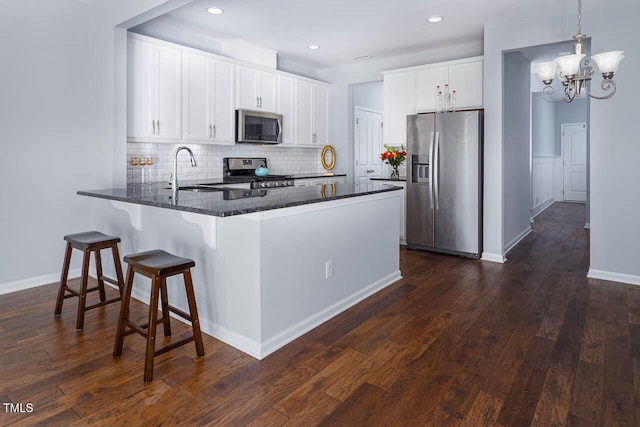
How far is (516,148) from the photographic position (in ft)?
17.5

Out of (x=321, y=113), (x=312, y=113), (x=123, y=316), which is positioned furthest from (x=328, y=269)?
(x=321, y=113)

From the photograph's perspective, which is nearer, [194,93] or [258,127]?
[194,93]

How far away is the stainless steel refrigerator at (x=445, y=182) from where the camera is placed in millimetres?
4641

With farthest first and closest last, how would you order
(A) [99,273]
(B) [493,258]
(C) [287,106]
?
1. (C) [287,106]
2. (B) [493,258]
3. (A) [99,273]

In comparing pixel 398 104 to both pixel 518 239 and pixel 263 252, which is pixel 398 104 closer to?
pixel 518 239

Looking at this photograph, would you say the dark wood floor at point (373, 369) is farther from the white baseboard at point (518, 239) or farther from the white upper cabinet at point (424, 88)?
the white upper cabinet at point (424, 88)

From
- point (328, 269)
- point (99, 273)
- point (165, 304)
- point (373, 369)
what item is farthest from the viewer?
point (99, 273)

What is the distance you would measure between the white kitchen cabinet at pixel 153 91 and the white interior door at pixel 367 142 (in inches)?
130

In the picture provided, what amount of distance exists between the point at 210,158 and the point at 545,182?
741cm

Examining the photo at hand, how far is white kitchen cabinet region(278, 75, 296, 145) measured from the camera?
5656mm

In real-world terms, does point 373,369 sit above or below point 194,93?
below

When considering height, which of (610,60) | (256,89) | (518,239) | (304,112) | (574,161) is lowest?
(518,239)

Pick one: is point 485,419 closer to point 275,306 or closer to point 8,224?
Result: point 275,306

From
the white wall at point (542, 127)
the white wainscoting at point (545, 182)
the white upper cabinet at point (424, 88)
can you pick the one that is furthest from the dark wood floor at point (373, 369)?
the white wall at point (542, 127)
